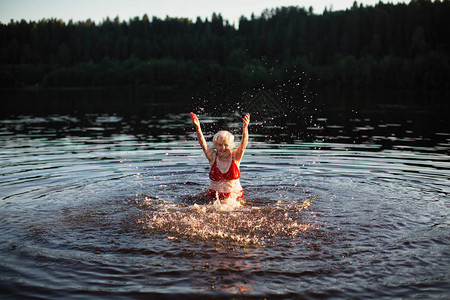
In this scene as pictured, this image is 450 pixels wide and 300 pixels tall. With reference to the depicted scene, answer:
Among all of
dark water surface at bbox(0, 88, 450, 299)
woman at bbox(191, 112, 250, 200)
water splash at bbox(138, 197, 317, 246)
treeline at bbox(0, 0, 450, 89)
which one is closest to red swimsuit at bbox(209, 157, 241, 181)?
woman at bbox(191, 112, 250, 200)

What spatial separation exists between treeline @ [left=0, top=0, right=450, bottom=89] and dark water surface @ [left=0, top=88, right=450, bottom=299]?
4195cm

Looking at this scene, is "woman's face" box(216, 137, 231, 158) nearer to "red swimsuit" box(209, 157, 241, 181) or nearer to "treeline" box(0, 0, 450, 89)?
"red swimsuit" box(209, 157, 241, 181)

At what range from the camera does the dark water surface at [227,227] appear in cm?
624

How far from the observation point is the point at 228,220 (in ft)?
29.3

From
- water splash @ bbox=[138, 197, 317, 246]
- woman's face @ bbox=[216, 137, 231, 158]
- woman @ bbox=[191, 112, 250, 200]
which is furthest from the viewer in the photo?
woman @ bbox=[191, 112, 250, 200]

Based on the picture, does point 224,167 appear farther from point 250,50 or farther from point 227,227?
point 250,50

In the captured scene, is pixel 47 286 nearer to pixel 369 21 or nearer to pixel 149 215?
pixel 149 215

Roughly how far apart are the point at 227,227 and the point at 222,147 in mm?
2279

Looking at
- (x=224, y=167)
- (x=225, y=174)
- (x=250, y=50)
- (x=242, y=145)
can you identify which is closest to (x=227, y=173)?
(x=225, y=174)

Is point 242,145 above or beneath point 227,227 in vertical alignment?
above

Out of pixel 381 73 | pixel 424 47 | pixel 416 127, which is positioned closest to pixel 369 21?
pixel 424 47

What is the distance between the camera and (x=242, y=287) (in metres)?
6.10

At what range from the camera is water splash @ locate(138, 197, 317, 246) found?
811 centimetres

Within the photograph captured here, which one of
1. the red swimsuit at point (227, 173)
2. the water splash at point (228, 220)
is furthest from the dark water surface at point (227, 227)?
the red swimsuit at point (227, 173)
